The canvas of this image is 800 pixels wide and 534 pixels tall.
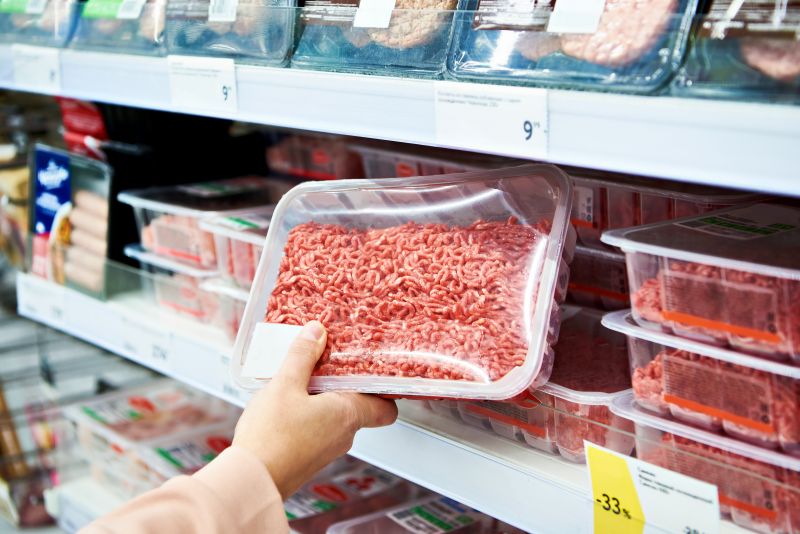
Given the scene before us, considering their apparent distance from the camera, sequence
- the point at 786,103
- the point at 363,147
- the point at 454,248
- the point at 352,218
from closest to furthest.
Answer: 1. the point at 786,103
2. the point at 454,248
3. the point at 352,218
4. the point at 363,147

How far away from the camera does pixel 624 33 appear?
2.87 ft

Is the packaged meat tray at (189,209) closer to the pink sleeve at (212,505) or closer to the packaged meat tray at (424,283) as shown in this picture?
the packaged meat tray at (424,283)

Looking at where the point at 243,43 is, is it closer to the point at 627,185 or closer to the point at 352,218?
the point at 352,218

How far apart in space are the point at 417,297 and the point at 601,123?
37 centimetres

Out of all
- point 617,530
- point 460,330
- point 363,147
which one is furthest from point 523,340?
point 363,147

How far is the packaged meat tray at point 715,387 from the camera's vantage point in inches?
34.3

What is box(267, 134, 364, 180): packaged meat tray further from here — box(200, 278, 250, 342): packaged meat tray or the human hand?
the human hand

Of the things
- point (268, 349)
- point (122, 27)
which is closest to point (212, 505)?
point (268, 349)

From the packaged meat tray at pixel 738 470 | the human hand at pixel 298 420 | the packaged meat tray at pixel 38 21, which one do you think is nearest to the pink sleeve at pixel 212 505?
the human hand at pixel 298 420

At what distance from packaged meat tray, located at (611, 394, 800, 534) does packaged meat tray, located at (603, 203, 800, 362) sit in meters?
0.11

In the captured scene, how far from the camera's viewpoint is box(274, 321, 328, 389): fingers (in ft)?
3.44

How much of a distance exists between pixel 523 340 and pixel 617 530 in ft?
0.80

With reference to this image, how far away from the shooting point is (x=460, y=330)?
41.3 inches

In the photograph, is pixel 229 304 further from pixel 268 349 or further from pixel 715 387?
pixel 715 387
